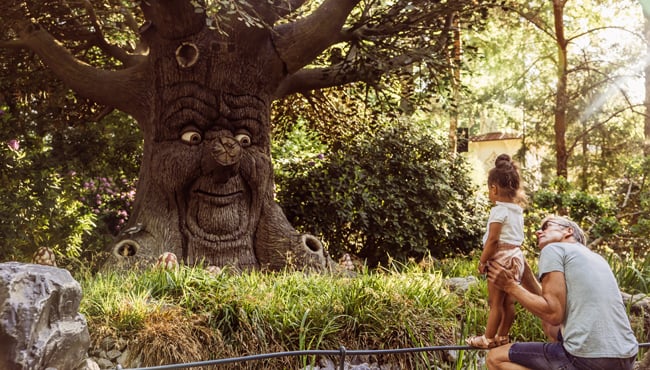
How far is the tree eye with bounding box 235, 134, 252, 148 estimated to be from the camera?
8.06 metres

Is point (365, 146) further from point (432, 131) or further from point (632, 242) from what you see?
point (632, 242)

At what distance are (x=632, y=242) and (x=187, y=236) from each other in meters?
7.39

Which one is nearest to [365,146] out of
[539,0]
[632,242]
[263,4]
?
[263,4]

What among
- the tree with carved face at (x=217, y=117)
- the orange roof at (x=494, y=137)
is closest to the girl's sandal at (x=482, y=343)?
the tree with carved face at (x=217, y=117)

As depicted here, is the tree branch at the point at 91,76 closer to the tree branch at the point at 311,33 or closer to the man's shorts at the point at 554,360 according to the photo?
the tree branch at the point at 311,33

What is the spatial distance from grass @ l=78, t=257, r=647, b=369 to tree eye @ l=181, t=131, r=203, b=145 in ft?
8.02

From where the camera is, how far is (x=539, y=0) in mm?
15312

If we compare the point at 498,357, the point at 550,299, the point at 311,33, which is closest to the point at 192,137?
the point at 311,33

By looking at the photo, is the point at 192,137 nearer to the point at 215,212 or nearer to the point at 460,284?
the point at 215,212

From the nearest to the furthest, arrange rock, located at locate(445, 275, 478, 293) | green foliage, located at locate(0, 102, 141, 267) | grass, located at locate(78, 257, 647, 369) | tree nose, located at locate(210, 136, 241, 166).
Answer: grass, located at locate(78, 257, 647, 369) → rock, located at locate(445, 275, 478, 293) → tree nose, located at locate(210, 136, 241, 166) → green foliage, located at locate(0, 102, 141, 267)

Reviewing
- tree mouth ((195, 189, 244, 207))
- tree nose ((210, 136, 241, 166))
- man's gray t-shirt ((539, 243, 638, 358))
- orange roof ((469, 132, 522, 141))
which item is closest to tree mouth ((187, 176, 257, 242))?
tree mouth ((195, 189, 244, 207))

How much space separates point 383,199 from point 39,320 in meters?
7.85

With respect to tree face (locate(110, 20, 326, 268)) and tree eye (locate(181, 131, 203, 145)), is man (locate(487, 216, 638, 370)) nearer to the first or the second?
tree face (locate(110, 20, 326, 268))

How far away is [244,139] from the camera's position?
8102 mm
